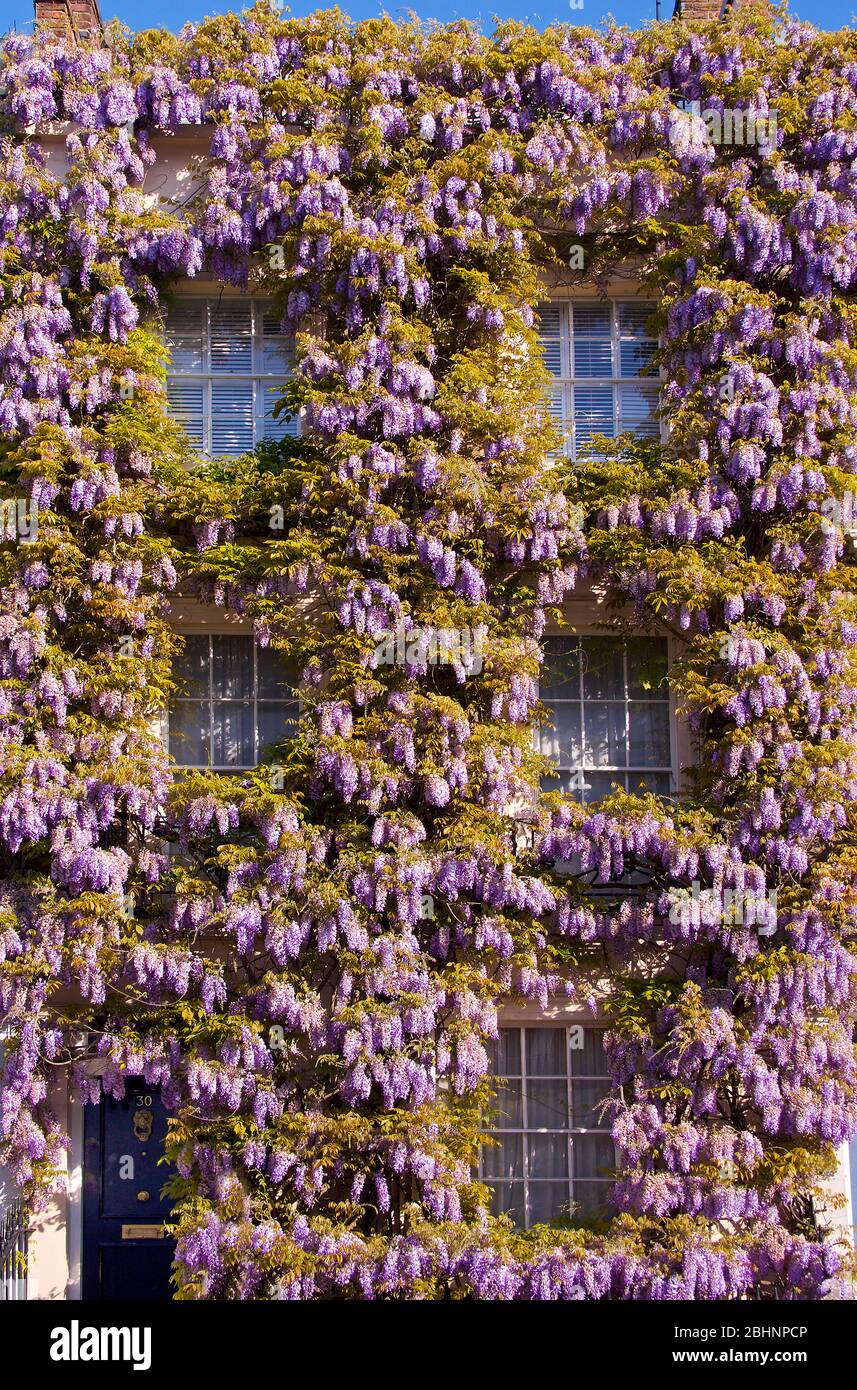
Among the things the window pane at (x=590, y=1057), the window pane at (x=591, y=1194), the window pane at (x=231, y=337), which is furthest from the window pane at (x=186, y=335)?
the window pane at (x=591, y=1194)

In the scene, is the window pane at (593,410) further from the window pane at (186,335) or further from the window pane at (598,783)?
the window pane at (186,335)

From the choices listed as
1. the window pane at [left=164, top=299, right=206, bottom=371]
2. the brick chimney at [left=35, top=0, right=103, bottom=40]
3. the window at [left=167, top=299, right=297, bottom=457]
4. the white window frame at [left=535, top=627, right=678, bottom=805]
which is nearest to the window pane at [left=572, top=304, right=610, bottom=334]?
the window at [left=167, top=299, right=297, bottom=457]

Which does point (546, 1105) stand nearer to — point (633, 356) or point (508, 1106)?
point (508, 1106)

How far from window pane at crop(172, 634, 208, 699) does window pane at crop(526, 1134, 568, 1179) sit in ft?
13.8

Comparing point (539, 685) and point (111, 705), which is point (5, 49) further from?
point (539, 685)

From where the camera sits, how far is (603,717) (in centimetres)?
1106

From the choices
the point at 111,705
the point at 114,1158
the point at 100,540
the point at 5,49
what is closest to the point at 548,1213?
the point at 114,1158

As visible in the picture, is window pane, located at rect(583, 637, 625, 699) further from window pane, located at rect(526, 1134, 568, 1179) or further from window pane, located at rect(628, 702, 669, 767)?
window pane, located at rect(526, 1134, 568, 1179)

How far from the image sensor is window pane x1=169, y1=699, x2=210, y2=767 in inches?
426

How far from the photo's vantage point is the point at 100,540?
1032cm

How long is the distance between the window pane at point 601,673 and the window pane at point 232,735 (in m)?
2.68

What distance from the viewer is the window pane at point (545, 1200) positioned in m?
10.2

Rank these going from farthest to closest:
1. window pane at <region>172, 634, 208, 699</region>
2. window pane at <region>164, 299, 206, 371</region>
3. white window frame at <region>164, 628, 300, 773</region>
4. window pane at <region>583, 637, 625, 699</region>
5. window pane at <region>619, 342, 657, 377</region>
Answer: window pane at <region>619, 342, 657, 377</region>
window pane at <region>164, 299, 206, 371</region>
window pane at <region>583, 637, 625, 699</region>
window pane at <region>172, 634, 208, 699</region>
white window frame at <region>164, 628, 300, 773</region>
